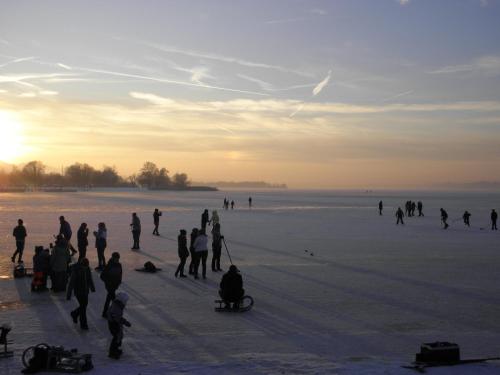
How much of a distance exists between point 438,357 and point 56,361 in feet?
17.9

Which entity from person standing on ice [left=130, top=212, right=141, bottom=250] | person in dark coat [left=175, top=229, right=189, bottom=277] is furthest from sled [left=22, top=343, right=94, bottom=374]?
person standing on ice [left=130, top=212, right=141, bottom=250]

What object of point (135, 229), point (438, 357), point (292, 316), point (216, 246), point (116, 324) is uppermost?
point (135, 229)

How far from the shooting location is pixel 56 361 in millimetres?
7285

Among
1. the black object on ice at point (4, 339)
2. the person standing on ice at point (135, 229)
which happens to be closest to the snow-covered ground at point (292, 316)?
the black object on ice at point (4, 339)

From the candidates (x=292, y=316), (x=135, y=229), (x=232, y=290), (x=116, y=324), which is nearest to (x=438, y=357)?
(x=292, y=316)

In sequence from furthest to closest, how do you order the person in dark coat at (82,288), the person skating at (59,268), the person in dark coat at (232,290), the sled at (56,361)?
the person skating at (59,268) < the person in dark coat at (232,290) < the person in dark coat at (82,288) < the sled at (56,361)

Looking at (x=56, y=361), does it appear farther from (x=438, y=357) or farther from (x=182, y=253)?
(x=182, y=253)

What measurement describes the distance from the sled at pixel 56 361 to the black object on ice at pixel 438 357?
4.61 meters

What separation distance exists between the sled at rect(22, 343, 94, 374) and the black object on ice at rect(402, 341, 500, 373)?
4.61 m

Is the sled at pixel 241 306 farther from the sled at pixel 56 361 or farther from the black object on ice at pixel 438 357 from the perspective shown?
the black object on ice at pixel 438 357

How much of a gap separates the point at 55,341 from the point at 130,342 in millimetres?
1228

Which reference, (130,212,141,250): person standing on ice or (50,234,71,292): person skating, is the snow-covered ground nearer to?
(50,234,71,292): person skating

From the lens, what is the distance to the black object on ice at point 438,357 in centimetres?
736

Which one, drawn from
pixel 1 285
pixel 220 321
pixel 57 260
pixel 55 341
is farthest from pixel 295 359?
pixel 1 285
